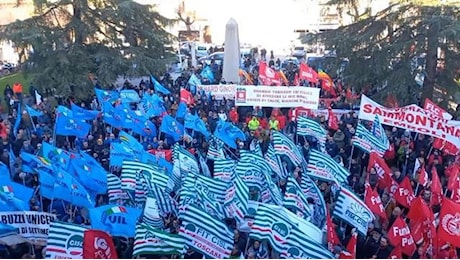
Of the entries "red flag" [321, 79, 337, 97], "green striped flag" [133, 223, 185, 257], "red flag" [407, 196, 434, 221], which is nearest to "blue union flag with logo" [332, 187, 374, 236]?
"red flag" [407, 196, 434, 221]

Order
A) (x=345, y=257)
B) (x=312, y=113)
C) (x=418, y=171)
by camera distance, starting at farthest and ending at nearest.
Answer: (x=312, y=113) → (x=418, y=171) → (x=345, y=257)

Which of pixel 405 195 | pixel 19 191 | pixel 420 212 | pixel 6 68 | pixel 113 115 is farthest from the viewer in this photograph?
pixel 6 68

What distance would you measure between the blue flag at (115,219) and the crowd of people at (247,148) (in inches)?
14.9

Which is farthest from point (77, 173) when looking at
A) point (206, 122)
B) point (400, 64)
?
point (400, 64)

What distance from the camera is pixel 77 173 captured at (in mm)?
10914

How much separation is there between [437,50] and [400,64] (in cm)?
121

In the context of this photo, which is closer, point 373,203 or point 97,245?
point 97,245

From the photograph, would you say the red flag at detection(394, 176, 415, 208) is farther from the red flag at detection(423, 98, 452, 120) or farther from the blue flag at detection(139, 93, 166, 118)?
the blue flag at detection(139, 93, 166, 118)

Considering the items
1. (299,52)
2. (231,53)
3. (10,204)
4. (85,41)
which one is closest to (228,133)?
(10,204)

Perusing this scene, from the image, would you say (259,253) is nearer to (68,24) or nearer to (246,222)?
(246,222)

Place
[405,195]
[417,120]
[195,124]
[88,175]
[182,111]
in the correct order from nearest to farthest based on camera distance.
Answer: [405,195] → [88,175] → [417,120] → [195,124] → [182,111]

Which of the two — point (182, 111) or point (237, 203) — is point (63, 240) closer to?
point (237, 203)

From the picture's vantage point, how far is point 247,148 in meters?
14.2

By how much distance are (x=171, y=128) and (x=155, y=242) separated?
676 cm
